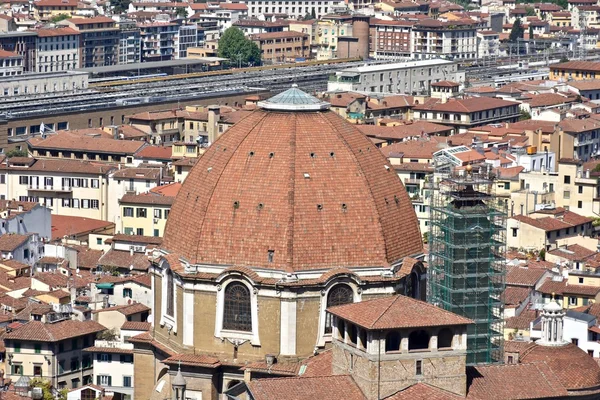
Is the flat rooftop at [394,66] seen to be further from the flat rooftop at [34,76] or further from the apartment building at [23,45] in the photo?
the apartment building at [23,45]

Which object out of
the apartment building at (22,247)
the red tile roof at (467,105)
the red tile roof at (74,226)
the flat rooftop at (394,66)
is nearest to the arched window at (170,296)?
the apartment building at (22,247)

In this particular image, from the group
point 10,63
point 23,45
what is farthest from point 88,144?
point 23,45

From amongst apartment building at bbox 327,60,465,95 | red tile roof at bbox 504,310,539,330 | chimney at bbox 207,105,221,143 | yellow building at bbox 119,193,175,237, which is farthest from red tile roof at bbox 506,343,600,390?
apartment building at bbox 327,60,465,95

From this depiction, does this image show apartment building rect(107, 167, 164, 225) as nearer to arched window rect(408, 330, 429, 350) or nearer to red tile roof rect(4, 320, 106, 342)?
red tile roof rect(4, 320, 106, 342)

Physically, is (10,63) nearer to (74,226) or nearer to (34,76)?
(34,76)

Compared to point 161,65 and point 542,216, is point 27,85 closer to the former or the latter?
point 161,65

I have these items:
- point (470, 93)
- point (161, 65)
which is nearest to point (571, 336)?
point (470, 93)
